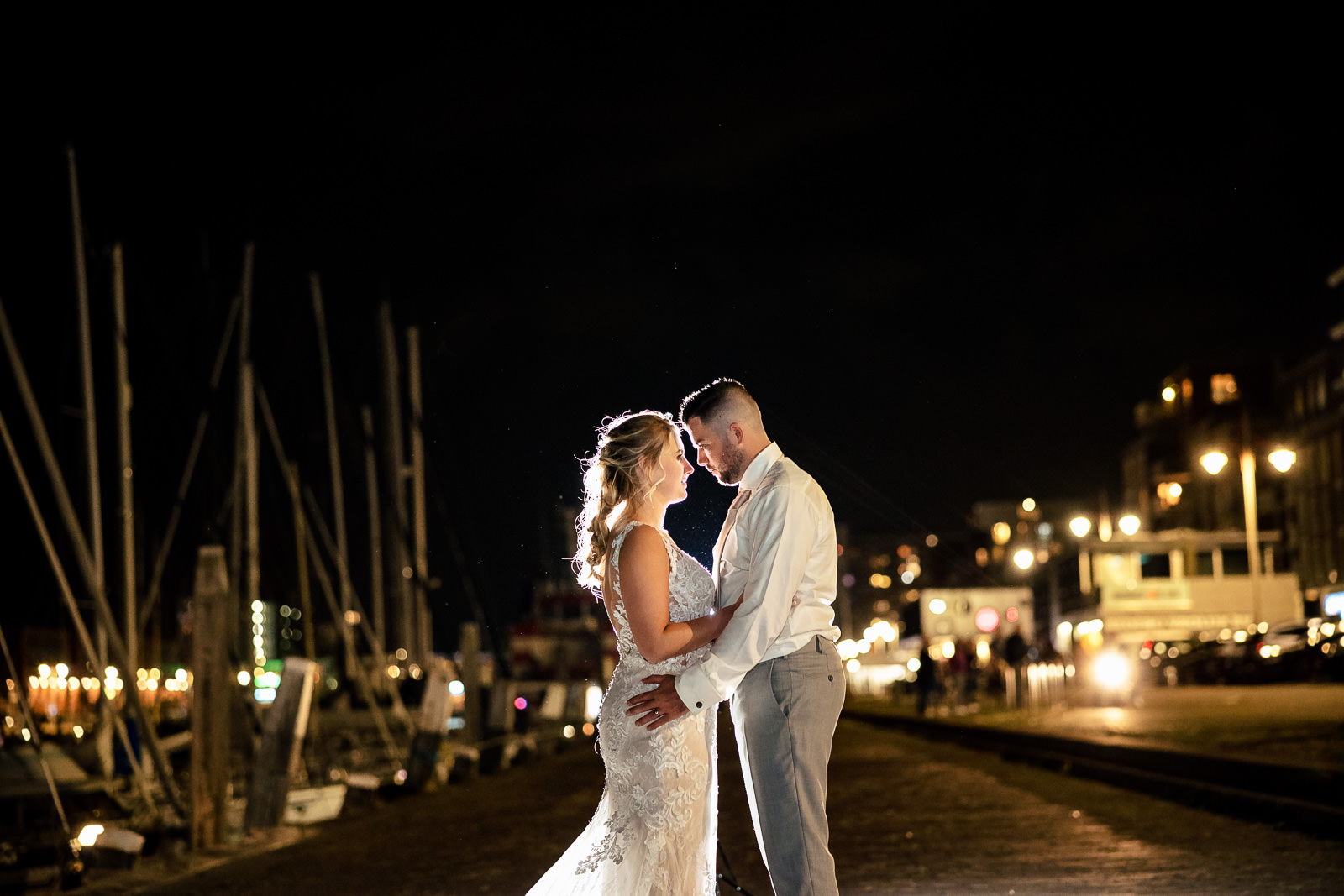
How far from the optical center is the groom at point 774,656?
486 centimetres

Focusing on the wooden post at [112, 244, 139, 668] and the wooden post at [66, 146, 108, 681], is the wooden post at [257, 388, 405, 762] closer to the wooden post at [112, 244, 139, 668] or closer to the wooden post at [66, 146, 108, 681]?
the wooden post at [112, 244, 139, 668]

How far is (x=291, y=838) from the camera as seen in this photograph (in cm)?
1447

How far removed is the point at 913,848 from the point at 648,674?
617 cm

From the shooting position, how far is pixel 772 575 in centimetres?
484

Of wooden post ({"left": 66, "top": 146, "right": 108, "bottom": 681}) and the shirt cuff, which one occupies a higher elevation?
wooden post ({"left": 66, "top": 146, "right": 108, "bottom": 681})

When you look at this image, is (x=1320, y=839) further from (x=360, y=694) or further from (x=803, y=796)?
(x=360, y=694)

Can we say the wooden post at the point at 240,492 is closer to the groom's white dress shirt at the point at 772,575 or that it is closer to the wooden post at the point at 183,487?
the wooden post at the point at 183,487

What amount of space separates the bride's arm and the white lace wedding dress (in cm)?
8

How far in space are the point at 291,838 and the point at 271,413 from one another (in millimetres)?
18066

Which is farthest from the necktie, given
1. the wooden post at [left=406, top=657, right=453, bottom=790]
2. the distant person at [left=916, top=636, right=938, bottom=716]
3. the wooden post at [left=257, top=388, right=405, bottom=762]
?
the distant person at [left=916, top=636, right=938, bottom=716]

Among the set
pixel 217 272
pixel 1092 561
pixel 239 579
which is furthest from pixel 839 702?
pixel 1092 561

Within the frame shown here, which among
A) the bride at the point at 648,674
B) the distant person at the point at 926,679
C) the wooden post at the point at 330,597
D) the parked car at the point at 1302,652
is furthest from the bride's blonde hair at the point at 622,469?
the parked car at the point at 1302,652

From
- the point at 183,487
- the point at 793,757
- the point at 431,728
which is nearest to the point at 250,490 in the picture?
the point at 183,487

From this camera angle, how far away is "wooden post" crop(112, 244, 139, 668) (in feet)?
86.8
